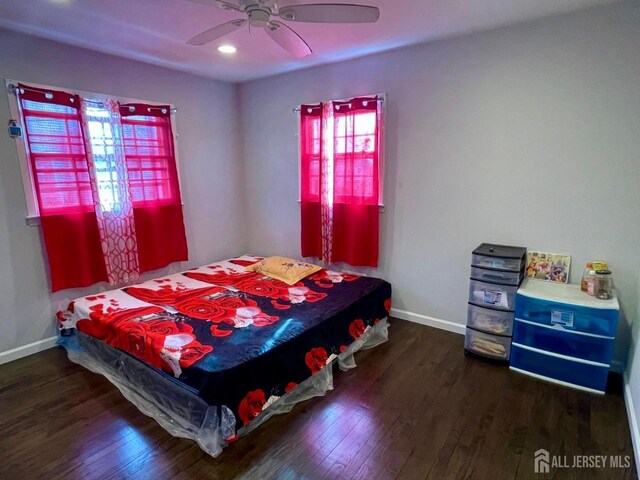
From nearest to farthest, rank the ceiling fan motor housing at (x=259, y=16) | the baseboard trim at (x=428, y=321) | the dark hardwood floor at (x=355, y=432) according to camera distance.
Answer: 1. the dark hardwood floor at (x=355, y=432)
2. the ceiling fan motor housing at (x=259, y=16)
3. the baseboard trim at (x=428, y=321)

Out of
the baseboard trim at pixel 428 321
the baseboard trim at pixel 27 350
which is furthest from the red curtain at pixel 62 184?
the baseboard trim at pixel 428 321

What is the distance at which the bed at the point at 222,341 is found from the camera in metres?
1.85

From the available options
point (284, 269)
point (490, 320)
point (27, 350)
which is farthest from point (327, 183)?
point (27, 350)

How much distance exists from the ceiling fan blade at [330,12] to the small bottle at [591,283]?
82.7 inches

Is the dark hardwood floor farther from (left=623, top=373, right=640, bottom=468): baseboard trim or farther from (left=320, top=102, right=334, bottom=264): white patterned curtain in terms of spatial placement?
(left=320, top=102, right=334, bottom=264): white patterned curtain

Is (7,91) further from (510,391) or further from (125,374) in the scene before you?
(510,391)

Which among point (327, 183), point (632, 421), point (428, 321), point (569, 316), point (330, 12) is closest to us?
point (330, 12)

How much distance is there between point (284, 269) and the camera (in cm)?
329

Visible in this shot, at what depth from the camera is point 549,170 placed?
2.47 m

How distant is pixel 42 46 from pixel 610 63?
4010 millimetres

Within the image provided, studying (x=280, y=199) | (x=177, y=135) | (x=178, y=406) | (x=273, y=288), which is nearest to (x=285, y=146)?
(x=280, y=199)

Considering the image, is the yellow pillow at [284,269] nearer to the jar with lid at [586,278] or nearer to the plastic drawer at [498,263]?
the plastic drawer at [498,263]

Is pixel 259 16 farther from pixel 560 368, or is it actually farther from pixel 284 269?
pixel 560 368

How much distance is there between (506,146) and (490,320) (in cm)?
132
